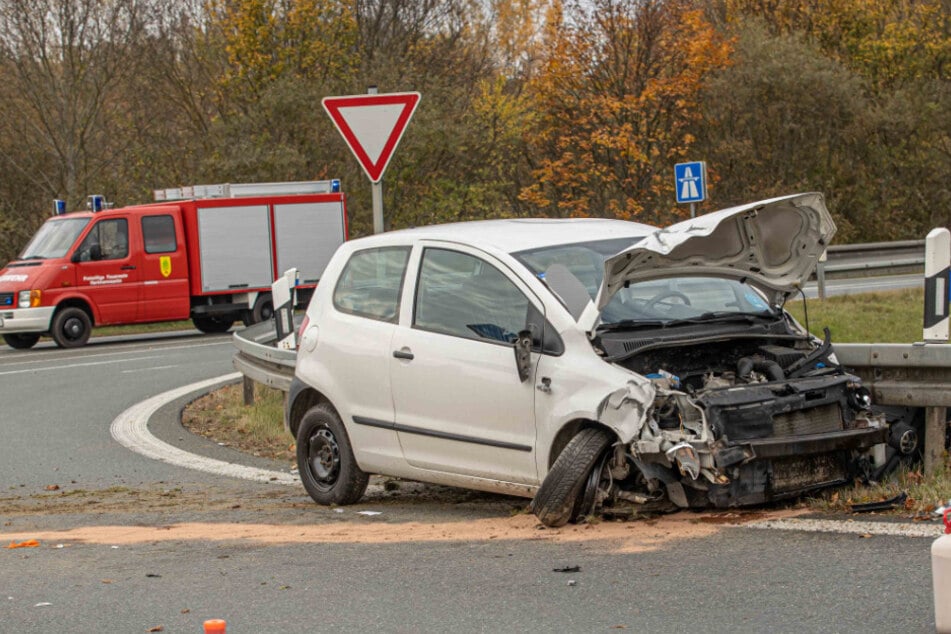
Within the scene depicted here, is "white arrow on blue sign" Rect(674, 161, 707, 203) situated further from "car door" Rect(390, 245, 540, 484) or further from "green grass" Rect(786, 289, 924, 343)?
"car door" Rect(390, 245, 540, 484)

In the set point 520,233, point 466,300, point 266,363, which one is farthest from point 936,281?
point 266,363

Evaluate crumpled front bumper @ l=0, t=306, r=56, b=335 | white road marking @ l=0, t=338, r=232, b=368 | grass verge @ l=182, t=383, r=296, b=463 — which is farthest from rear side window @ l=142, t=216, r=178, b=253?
grass verge @ l=182, t=383, r=296, b=463

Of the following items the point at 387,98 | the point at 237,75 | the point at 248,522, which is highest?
the point at 237,75

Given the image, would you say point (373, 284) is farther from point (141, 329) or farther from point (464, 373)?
point (141, 329)

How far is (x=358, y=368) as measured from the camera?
26.1 feet

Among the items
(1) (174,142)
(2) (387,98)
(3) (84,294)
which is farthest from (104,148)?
(2) (387,98)

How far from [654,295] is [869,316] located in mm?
12508

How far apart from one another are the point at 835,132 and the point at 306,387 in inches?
1240

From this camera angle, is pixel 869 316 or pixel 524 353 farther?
pixel 869 316

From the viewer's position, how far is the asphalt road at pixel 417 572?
5.07 m

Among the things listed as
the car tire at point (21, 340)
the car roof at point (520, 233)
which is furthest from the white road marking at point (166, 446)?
the car tire at point (21, 340)

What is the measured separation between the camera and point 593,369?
6.57 m

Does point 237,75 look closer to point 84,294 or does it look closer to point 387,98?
point 84,294

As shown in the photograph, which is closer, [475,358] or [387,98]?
[475,358]
